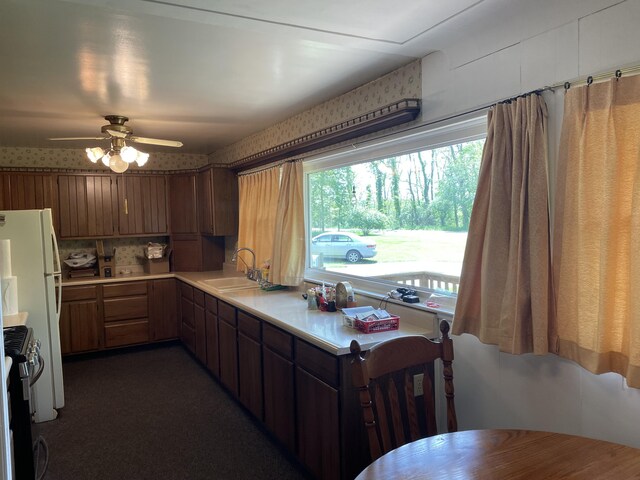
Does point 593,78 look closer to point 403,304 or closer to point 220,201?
point 403,304

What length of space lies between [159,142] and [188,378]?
2.19m

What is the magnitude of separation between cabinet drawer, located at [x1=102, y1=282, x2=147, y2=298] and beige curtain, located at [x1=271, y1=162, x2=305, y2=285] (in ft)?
7.07

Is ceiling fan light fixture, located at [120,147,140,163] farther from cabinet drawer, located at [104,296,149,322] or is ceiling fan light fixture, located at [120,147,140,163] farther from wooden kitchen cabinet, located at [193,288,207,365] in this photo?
cabinet drawer, located at [104,296,149,322]

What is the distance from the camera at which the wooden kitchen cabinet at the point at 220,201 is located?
4883mm

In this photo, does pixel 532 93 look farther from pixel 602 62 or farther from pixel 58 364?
pixel 58 364

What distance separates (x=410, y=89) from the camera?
2469 millimetres

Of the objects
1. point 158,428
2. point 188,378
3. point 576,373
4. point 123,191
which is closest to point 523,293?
point 576,373

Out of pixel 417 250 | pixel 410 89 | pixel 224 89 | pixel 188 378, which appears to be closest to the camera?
pixel 410 89

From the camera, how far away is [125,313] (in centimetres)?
493

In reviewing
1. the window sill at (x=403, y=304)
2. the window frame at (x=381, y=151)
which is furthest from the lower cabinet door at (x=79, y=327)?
the window sill at (x=403, y=304)

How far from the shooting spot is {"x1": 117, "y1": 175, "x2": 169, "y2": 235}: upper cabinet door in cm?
520

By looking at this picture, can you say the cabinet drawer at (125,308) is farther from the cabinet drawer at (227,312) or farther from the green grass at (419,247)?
the green grass at (419,247)

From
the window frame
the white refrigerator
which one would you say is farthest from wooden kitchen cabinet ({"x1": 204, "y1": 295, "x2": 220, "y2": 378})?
the white refrigerator

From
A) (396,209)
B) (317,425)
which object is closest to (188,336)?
(317,425)
